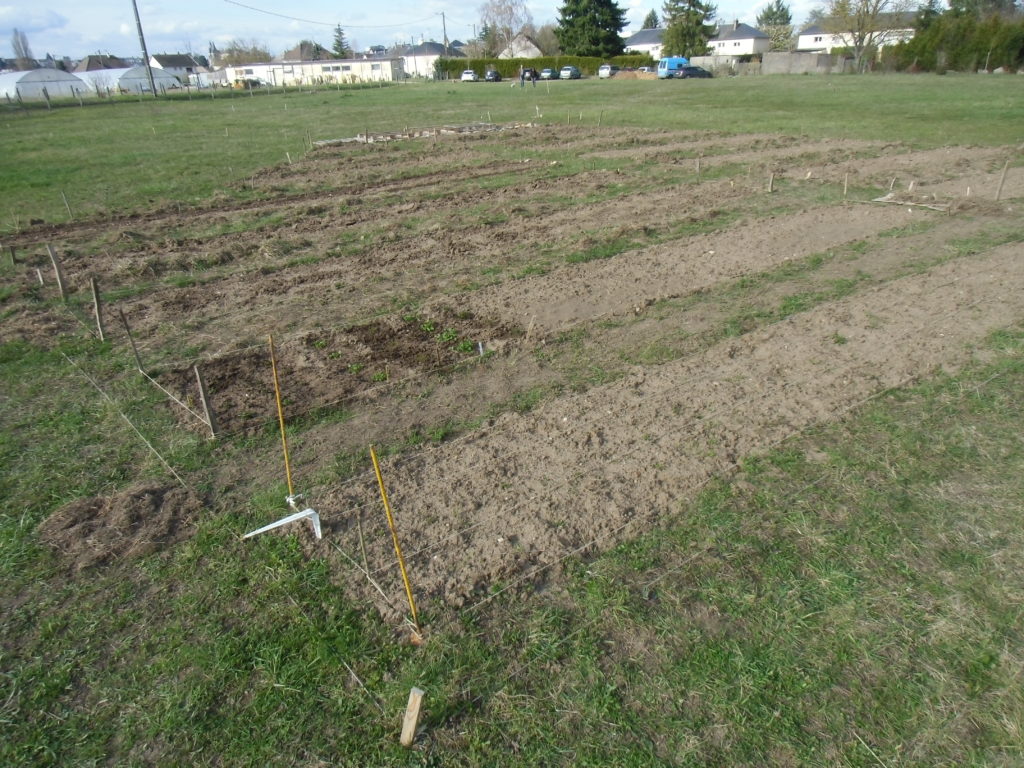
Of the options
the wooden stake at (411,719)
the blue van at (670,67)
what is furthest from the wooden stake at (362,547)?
the blue van at (670,67)

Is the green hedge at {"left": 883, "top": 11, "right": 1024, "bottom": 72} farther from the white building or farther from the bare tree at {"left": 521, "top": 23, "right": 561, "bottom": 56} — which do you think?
the white building

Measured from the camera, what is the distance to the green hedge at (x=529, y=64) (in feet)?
194

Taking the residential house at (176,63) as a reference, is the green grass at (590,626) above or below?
below

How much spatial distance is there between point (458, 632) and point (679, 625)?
124 cm

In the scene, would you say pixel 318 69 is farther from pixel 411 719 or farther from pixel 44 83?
pixel 411 719

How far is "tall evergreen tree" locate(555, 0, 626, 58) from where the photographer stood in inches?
2426

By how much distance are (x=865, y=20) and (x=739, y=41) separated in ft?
148

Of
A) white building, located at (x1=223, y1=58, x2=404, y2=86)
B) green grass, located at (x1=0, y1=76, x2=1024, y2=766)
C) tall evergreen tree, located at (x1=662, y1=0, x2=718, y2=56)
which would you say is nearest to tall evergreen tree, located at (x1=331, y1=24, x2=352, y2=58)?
white building, located at (x1=223, y1=58, x2=404, y2=86)

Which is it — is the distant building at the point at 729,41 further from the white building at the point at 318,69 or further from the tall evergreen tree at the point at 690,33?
the white building at the point at 318,69

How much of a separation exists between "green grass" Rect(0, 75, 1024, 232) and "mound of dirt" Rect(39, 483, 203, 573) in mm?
11036

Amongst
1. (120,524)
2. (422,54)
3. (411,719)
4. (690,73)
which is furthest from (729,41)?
(411,719)

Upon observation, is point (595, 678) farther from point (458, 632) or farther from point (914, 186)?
point (914, 186)

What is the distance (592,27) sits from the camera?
62156 mm

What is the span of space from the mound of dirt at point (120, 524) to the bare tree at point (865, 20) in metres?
59.1
